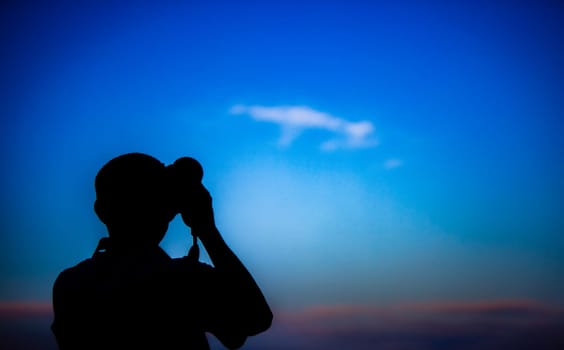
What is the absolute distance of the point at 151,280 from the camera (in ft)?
5.20

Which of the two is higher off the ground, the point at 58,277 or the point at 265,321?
the point at 58,277

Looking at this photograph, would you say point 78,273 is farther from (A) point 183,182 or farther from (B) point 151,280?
(A) point 183,182

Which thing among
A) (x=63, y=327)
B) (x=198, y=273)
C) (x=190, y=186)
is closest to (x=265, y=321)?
(x=198, y=273)

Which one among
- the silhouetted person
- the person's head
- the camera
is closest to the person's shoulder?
the silhouetted person

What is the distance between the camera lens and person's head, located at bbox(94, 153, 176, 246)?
5.70 feet

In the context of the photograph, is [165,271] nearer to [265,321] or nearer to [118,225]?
[118,225]

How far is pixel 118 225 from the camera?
1746 mm

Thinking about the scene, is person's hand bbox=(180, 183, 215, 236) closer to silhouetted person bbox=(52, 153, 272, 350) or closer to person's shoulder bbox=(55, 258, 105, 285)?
silhouetted person bbox=(52, 153, 272, 350)

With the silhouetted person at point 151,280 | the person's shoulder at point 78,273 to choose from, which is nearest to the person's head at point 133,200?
the silhouetted person at point 151,280

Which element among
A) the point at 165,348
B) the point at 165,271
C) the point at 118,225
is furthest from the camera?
the point at 118,225

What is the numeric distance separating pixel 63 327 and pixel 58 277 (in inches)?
7.0

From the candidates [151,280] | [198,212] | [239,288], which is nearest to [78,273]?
[151,280]

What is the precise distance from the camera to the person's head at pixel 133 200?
1.74 meters

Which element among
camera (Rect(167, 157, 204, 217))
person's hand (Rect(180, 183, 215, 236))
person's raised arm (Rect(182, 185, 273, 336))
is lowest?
person's raised arm (Rect(182, 185, 273, 336))
